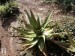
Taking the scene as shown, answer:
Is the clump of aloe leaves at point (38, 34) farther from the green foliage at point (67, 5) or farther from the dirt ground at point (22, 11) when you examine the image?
the green foliage at point (67, 5)

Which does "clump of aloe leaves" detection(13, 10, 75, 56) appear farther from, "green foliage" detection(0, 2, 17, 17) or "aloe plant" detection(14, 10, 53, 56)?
"green foliage" detection(0, 2, 17, 17)

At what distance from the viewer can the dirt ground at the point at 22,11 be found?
6211mm

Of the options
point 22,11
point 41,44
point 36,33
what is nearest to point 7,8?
point 22,11

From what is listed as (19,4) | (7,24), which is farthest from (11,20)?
(19,4)

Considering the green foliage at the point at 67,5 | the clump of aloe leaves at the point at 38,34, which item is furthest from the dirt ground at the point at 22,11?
the clump of aloe leaves at the point at 38,34

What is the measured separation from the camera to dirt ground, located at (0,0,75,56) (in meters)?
6.21

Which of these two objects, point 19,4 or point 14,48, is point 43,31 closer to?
point 14,48

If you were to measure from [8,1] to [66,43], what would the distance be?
303cm

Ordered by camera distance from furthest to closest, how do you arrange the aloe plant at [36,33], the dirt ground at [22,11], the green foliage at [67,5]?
the green foliage at [67,5] → the dirt ground at [22,11] → the aloe plant at [36,33]

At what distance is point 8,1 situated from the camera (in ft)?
25.0

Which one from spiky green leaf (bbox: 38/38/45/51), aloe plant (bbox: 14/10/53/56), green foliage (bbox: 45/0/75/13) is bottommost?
spiky green leaf (bbox: 38/38/45/51)

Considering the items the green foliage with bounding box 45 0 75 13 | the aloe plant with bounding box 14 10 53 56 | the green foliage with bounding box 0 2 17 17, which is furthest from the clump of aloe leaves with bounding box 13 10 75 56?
the green foliage with bounding box 0 2 17 17

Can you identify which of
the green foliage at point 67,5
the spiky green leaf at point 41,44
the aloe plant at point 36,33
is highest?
the green foliage at point 67,5

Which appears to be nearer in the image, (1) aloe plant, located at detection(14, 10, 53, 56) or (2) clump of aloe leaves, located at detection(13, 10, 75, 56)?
(2) clump of aloe leaves, located at detection(13, 10, 75, 56)
